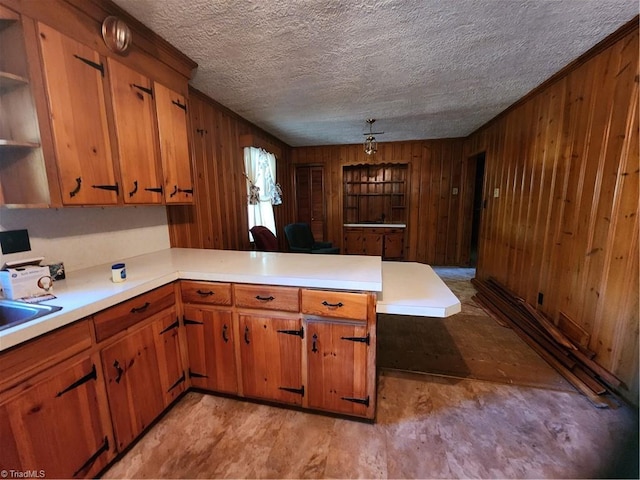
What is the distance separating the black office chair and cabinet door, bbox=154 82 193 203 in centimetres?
201

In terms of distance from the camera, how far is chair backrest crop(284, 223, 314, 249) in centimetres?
403

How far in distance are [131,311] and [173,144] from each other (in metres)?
1.21

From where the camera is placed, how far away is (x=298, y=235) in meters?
4.16

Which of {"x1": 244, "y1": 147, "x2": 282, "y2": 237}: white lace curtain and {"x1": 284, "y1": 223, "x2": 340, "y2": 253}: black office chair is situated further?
{"x1": 284, "y1": 223, "x2": 340, "y2": 253}: black office chair

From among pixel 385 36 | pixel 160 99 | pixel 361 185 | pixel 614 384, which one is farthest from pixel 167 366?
pixel 361 185

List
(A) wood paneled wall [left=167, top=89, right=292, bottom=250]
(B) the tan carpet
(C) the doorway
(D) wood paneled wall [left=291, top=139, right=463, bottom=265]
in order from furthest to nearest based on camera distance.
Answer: (D) wood paneled wall [left=291, top=139, right=463, bottom=265], (C) the doorway, (A) wood paneled wall [left=167, top=89, right=292, bottom=250], (B) the tan carpet

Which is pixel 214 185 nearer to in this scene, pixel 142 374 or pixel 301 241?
pixel 301 241

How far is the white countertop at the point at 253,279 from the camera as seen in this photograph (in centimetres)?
121

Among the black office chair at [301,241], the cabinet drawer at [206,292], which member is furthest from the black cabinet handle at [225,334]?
the black office chair at [301,241]

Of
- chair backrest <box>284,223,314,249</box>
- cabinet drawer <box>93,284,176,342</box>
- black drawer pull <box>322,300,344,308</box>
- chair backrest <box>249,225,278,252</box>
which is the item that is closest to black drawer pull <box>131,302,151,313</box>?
cabinet drawer <box>93,284,176,342</box>

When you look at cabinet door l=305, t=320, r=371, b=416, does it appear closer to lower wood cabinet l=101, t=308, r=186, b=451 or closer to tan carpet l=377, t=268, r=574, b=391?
tan carpet l=377, t=268, r=574, b=391

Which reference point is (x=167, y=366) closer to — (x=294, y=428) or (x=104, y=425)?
(x=104, y=425)

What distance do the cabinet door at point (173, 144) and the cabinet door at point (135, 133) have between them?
2.3 inches

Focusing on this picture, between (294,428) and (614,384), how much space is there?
6.81ft
